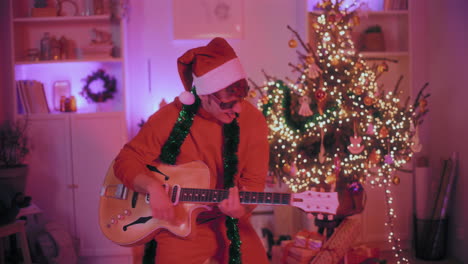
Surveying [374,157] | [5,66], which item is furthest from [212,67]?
[5,66]

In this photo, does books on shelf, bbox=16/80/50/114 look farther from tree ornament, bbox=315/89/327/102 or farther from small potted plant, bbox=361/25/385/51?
small potted plant, bbox=361/25/385/51

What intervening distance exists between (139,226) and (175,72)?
2.55 meters

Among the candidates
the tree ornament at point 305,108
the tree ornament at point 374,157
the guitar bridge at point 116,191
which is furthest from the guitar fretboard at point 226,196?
the tree ornament at point 374,157

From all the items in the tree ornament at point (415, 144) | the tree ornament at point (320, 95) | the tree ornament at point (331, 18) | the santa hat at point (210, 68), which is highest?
the tree ornament at point (331, 18)

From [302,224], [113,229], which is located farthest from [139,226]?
[302,224]

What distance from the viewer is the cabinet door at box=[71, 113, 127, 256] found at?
382cm

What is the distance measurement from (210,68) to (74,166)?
2.40 m

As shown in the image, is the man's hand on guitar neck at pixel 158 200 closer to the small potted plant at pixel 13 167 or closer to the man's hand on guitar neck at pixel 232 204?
the man's hand on guitar neck at pixel 232 204

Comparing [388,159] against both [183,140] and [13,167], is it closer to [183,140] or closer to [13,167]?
[183,140]

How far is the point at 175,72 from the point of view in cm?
426

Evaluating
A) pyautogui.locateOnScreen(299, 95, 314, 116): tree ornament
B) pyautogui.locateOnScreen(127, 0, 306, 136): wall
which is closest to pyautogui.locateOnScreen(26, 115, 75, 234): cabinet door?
pyautogui.locateOnScreen(127, 0, 306, 136): wall

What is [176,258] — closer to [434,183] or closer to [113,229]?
[113,229]

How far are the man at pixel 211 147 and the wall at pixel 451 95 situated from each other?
234cm

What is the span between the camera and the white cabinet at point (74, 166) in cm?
381
